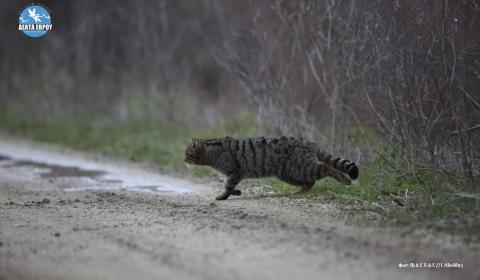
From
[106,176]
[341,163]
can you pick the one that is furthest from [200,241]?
[106,176]

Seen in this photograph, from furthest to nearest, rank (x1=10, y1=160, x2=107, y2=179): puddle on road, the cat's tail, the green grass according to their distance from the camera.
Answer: (x1=10, y1=160, x2=107, y2=179): puddle on road
the cat's tail
the green grass

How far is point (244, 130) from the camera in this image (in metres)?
13.5

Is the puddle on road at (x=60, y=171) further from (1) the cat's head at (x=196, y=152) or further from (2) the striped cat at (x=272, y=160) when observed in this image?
(2) the striped cat at (x=272, y=160)

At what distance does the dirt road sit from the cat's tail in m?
0.71

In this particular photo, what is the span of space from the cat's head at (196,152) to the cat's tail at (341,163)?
1.74 metres

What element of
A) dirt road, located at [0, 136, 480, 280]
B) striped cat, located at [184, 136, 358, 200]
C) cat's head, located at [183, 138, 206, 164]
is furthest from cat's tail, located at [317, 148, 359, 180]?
cat's head, located at [183, 138, 206, 164]

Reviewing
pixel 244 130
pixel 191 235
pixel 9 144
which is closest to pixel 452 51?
pixel 191 235

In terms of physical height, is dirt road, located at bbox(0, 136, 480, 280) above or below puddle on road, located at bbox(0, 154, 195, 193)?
below

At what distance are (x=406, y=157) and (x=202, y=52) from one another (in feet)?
41.5

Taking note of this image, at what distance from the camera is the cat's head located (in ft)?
32.1

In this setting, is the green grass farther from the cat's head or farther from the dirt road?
the cat's head

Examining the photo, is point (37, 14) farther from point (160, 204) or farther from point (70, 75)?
point (160, 204)

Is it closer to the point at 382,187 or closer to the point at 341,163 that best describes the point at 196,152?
the point at 341,163

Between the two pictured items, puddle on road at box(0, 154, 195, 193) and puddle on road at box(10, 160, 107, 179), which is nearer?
puddle on road at box(0, 154, 195, 193)
